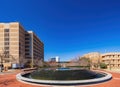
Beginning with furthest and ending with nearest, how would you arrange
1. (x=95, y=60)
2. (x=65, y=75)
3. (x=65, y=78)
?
(x=95, y=60), (x=65, y=75), (x=65, y=78)

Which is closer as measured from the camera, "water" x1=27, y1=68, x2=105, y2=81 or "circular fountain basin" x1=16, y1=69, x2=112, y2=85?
"circular fountain basin" x1=16, y1=69, x2=112, y2=85

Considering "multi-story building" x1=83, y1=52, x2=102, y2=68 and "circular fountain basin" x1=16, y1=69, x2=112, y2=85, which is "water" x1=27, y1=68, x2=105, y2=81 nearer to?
"circular fountain basin" x1=16, y1=69, x2=112, y2=85

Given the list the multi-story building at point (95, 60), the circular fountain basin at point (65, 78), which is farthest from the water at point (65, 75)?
the multi-story building at point (95, 60)

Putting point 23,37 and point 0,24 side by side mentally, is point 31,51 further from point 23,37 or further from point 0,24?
point 0,24

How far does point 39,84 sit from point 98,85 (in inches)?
261

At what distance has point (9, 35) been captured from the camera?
85000 mm

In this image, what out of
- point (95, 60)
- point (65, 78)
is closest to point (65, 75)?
point (65, 78)

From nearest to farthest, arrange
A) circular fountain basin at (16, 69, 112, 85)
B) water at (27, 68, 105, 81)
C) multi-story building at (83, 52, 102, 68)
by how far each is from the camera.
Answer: circular fountain basin at (16, 69, 112, 85) → water at (27, 68, 105, 81) → multi-story building at (83, 52, 102, 68)

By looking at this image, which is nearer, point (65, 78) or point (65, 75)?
point (65, 78)

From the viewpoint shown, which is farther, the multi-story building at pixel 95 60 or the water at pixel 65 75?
the multi-story building at pixel 95 60

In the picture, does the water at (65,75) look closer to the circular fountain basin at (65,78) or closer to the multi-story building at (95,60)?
the circular fountain basin at (65,78)

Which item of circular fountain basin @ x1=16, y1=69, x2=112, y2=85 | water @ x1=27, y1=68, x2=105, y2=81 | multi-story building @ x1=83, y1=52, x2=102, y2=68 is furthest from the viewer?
multi-story building @ x1=83, y1=52, x2=102, y2=68

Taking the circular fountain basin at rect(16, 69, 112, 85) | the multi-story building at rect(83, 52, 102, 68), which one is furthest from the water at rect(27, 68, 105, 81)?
the multi-story building at rect(83, 52, 102, 68)

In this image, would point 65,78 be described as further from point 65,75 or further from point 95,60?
point 95,60
